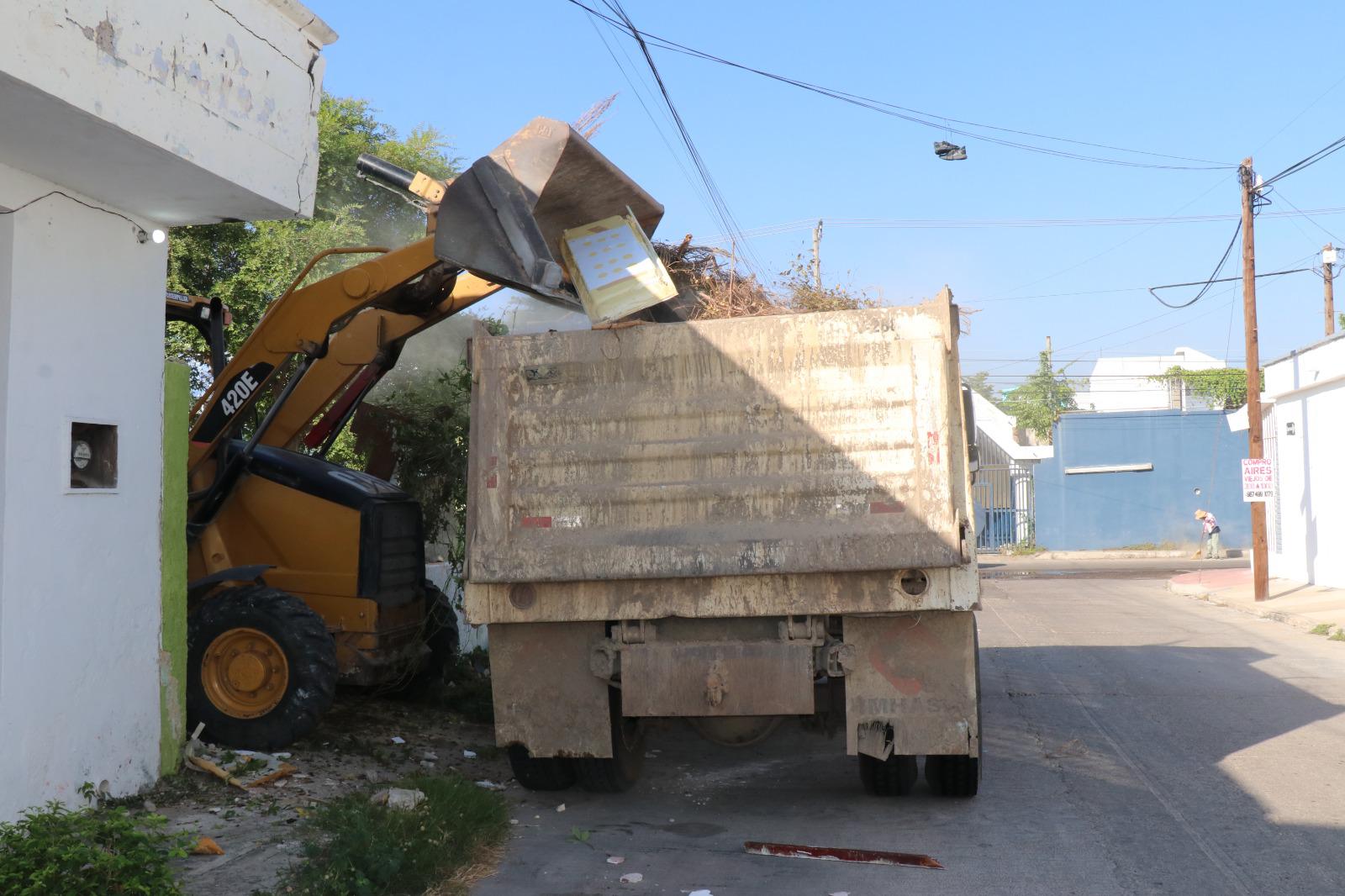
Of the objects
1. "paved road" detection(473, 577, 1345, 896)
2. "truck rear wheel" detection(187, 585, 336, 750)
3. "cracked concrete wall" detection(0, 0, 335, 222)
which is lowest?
"paved road" detection(473, 577, 1345, 896)

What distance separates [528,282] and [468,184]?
0.65 metres

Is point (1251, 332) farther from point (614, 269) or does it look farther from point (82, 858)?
point (82, 858)

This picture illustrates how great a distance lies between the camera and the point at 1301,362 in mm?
Answer: 23734

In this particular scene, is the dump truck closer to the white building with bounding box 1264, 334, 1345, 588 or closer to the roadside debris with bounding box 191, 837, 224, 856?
the roadside debris with bounding box 191, 837, 224, 856

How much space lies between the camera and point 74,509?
6289 mm

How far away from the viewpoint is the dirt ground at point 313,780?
17.5ft

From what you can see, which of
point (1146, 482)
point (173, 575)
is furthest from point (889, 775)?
point (1146, 482)

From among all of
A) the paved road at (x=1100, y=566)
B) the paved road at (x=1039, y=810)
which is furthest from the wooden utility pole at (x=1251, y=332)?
the paved road at (x=1039, y=810)

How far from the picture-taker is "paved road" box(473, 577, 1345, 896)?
5.40 metres

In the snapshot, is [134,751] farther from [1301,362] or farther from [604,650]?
[1301,362]

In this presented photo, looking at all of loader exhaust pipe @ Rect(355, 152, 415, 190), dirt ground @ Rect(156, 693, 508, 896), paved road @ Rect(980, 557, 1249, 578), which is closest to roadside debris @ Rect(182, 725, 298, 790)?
dirt ground @ Rect(156, 693, 508, 896)

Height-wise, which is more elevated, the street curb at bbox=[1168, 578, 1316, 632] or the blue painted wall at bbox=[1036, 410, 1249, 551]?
the blue painted wall at bbox=[1036, 410, 1249, 551]

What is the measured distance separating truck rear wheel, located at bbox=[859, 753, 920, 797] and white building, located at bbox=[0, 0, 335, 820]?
4.01 m

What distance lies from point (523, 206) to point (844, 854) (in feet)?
13.1
